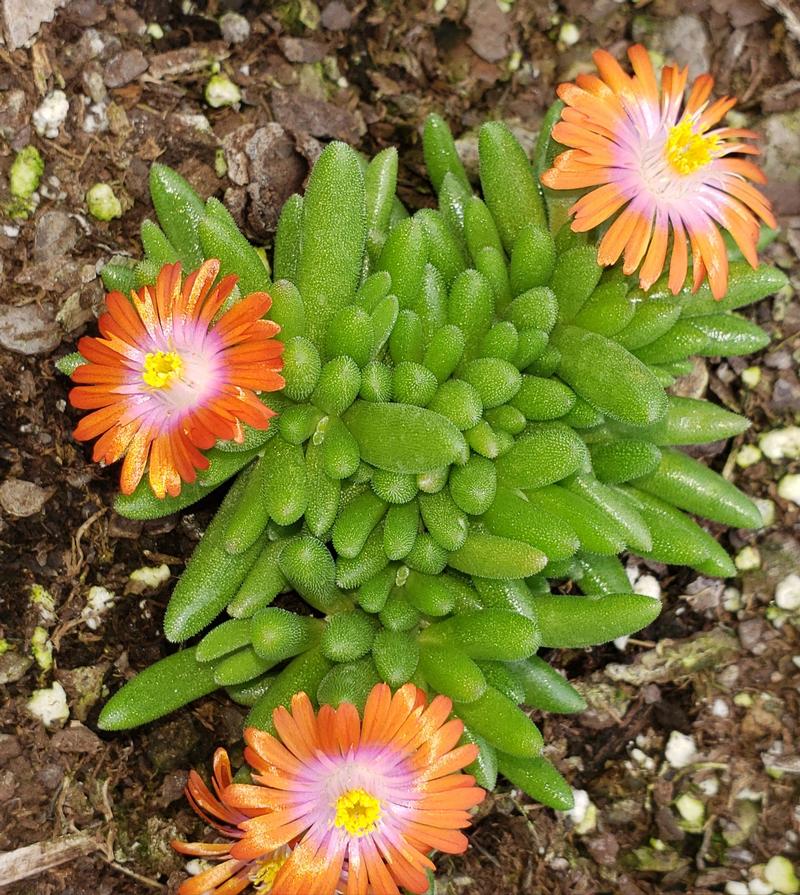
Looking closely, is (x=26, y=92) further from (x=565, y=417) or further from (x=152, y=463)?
(x=565, y=417)

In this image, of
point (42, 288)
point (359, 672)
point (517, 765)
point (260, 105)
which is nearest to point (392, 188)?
point (260, 105)

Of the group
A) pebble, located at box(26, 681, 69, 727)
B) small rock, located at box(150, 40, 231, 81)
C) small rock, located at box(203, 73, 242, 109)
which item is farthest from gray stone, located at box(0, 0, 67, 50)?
pebble, located at box(26, 681, 69, 727)

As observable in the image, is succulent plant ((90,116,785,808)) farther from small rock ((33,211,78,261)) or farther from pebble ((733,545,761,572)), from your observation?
pebble ((733,545,761,572))

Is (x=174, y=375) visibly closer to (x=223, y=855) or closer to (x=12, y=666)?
(x=12, y=666)

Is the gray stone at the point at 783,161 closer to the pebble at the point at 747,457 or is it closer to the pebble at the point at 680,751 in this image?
the pebble at the point at 747,457

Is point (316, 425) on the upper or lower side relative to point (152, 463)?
upper
